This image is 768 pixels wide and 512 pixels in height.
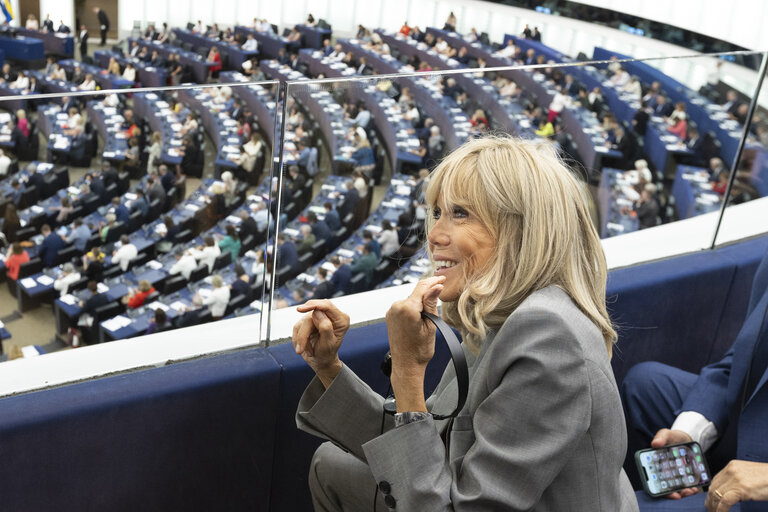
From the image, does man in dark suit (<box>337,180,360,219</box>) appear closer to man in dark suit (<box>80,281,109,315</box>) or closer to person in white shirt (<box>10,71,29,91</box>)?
man in dark suit (<box>80,281,109,315</box>)

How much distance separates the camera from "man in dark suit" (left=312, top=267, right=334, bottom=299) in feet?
6.84

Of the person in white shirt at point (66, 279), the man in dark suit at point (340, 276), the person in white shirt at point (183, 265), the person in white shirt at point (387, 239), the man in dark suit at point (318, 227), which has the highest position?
the man in dark suit at point (318, 227)

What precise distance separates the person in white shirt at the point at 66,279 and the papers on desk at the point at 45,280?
0.04 metres

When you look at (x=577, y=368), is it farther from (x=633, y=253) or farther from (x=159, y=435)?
(x=633, y=253)

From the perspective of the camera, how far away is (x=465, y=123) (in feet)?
11.2

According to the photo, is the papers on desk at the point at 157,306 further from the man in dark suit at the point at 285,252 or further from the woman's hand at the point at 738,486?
the woman's hand at the point at 738,486

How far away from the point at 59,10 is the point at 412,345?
21108 mm

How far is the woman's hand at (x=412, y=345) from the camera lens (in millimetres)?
1175

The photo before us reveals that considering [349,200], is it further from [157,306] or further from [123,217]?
[123,217]

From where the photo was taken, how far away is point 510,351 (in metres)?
1.12

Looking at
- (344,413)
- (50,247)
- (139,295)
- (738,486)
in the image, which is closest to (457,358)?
(344,413)

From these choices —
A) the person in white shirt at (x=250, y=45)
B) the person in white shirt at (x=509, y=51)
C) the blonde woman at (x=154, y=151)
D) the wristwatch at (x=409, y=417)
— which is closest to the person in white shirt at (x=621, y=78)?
the wristwatch at (x=409, y=417)

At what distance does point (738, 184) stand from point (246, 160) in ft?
5.35

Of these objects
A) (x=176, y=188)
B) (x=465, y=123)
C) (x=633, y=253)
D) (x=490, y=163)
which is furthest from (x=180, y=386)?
(x=176, y=188)
